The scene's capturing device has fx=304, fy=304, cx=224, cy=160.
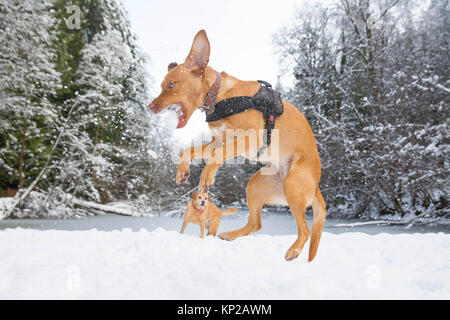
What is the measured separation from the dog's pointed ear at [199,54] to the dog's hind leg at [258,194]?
58 centimetres

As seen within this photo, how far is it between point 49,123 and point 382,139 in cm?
690

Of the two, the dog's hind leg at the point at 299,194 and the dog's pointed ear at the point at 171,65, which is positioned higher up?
the dog's pointed ear at the point at 171,65

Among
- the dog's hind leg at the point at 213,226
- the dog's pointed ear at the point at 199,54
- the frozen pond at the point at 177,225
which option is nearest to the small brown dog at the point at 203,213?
the dog's hind leg at the point at 213,226

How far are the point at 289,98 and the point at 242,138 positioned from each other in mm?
6816

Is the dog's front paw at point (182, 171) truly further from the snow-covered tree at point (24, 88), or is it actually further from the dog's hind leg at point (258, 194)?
the snow-covered tree at point (24, 88)

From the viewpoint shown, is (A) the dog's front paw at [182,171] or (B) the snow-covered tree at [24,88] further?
(B) the snow-covered tree at [24,88]

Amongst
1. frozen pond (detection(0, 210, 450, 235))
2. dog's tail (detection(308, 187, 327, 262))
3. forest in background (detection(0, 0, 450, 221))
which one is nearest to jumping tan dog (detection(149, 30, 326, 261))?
dog's tail (detection(308, 187, 327, 262))

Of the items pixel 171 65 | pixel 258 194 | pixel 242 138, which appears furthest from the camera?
pixel 258 194

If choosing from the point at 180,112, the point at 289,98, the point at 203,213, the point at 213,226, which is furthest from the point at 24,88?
the point at 180,112

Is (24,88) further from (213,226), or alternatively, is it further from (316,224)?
(316,224)

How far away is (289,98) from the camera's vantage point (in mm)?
7719

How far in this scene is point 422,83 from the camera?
20.6 ft

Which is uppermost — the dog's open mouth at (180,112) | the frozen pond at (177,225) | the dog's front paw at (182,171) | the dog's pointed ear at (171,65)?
the dog's pointed ear at (171,65)

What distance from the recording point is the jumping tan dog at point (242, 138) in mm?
1257
